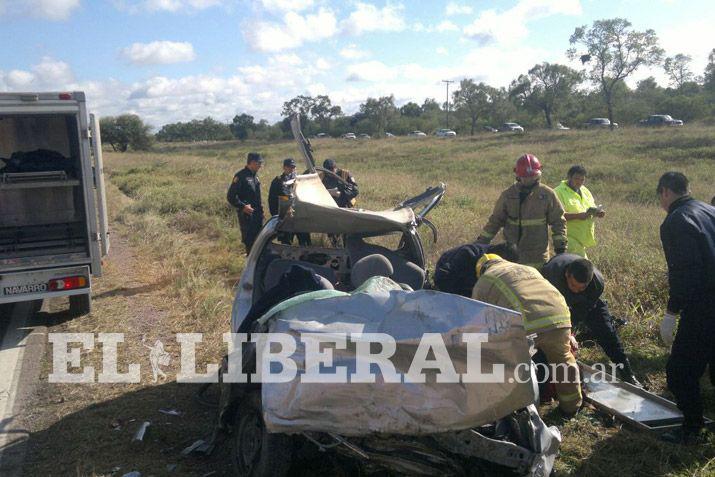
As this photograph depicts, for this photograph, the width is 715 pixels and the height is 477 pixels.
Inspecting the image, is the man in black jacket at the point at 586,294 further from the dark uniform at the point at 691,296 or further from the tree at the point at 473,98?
the tree at the point at 473,98

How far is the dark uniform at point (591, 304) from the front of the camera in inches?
170

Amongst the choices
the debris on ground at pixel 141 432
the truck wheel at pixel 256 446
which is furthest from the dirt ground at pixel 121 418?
the truck wheel at pixel 256 446

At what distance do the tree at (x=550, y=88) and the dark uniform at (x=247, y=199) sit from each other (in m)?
57.7

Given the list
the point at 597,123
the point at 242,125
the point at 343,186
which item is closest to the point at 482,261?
the point at 343,186

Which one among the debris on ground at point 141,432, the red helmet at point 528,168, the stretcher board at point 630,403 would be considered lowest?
the stretcher board at point 630,403

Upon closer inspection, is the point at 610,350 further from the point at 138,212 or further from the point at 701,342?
the point at 138,212

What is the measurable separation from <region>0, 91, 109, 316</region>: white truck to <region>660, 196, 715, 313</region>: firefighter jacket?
223 inches

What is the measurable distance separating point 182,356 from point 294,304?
296 cm

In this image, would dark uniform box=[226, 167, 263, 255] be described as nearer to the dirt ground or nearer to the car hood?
the dirt ground

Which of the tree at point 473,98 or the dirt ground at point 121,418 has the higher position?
the tree at point 473,98

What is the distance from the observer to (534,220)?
18.7ft

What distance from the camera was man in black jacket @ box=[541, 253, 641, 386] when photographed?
4.08m

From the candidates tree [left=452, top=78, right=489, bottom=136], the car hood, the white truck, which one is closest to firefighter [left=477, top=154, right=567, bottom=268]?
the car hood

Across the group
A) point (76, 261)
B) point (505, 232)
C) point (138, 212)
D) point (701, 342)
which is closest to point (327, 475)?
point (701, 342)
